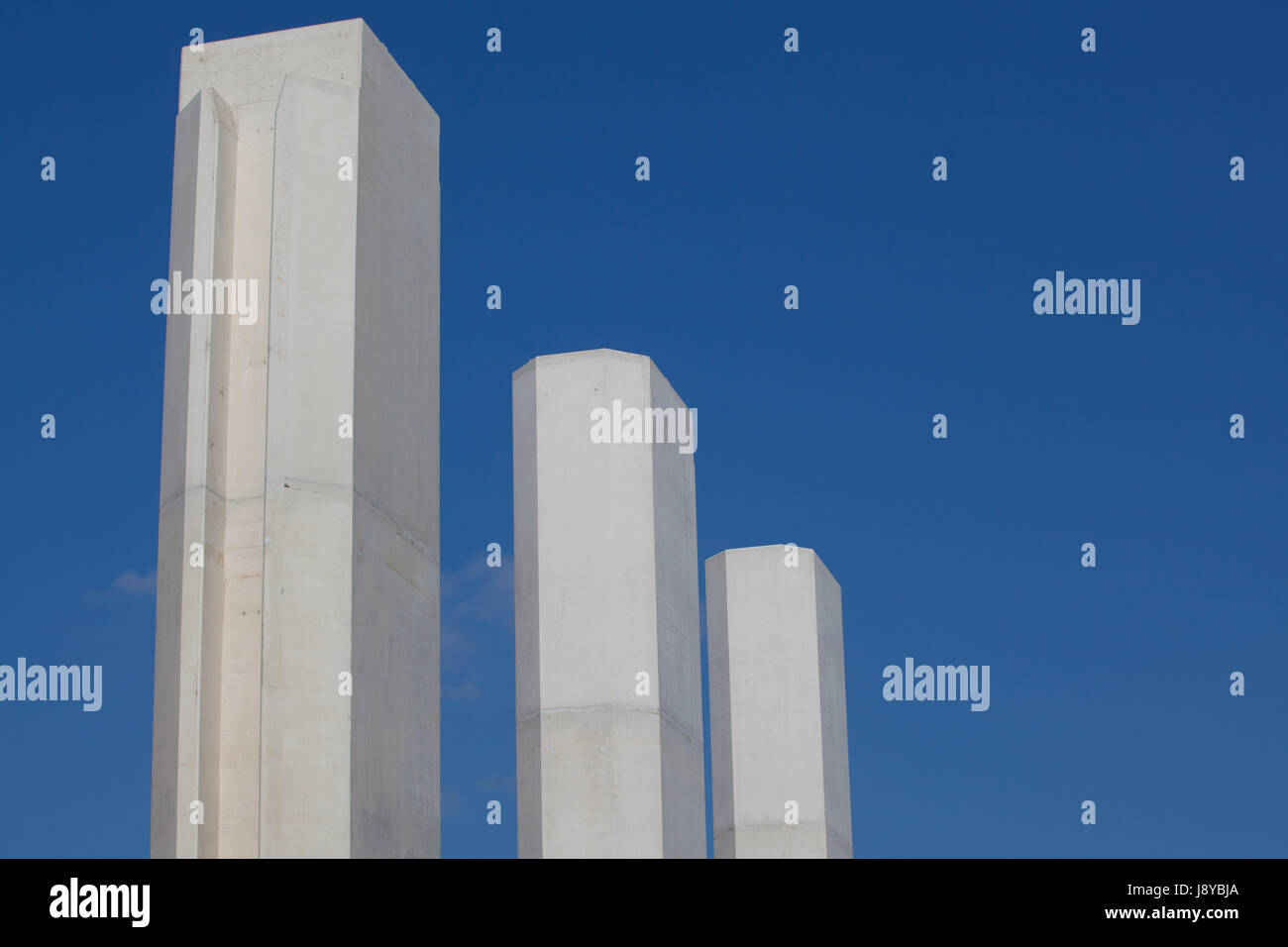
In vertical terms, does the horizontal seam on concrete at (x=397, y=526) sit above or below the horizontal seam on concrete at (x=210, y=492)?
below

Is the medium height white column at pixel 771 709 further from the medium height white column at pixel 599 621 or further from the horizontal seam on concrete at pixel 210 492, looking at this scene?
the horizontal seam on concrete at pixel 210 492

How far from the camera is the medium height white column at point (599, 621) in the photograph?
17.1 m

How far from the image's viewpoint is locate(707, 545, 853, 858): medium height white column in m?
22.4

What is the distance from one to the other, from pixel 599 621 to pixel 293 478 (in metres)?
5.62

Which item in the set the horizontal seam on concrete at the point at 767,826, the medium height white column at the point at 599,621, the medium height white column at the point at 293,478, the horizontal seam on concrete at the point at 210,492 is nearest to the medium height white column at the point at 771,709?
the horizontal seam on concrete at the point at 767,826

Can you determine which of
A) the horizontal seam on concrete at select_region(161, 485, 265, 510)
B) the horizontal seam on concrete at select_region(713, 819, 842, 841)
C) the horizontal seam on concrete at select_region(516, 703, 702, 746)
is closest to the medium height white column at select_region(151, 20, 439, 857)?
the horizontal seam on concrete at select_region(161, 485, 265, 510)

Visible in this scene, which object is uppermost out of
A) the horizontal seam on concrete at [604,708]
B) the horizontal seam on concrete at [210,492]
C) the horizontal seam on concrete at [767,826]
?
the horizontal seam on concrete at [210,492]

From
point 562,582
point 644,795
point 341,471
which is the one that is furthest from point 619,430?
point 341,471

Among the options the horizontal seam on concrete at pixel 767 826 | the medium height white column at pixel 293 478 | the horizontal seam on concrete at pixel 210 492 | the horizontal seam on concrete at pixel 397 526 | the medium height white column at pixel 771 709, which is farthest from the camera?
the medium height white column at pixel 771 709

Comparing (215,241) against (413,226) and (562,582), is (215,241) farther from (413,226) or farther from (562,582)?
(562,582)

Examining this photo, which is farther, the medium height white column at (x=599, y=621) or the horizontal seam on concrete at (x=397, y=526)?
the medium height white column at (x=599, y=621)

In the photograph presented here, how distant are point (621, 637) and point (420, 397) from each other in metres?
4.31

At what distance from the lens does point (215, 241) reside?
500 inches

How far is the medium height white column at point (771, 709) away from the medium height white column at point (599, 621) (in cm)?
410
